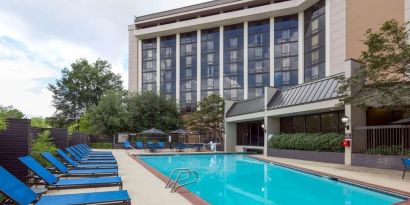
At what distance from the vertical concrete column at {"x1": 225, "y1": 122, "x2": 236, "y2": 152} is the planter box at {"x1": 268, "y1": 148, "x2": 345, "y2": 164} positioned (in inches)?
338

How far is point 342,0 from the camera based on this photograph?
36.1 meters

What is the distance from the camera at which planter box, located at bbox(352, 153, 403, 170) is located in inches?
559

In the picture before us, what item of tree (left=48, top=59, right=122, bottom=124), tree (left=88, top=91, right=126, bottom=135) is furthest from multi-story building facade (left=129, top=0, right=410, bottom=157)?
tree (left=88, top=91, right=126, bottom=135)

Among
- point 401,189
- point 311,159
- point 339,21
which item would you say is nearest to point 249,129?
point 311,159

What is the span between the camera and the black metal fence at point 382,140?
48.4ft

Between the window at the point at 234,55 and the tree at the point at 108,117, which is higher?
the window at the point at 234,55

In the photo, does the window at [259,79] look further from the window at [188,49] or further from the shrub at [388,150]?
the shrub at [388,150]

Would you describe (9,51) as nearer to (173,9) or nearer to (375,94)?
(375,94)

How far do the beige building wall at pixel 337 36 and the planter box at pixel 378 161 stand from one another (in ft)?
70.4

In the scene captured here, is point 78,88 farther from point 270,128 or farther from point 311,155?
point 311,155

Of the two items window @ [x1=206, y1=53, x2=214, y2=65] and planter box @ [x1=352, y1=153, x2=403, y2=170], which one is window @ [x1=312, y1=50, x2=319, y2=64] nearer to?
window @ [x1=206, y1=53, x2=214, y2=65]

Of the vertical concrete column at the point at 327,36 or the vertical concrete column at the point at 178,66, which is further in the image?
the vertical concrete column at the point at 178,66

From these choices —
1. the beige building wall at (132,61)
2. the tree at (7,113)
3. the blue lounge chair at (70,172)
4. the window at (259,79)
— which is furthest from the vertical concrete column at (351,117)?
the beige building wall at (132,61)

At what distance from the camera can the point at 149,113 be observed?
127 feet
